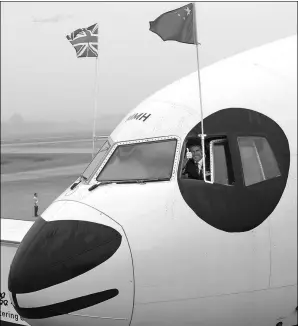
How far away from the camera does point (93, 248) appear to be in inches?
242

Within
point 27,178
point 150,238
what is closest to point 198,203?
point 150,238

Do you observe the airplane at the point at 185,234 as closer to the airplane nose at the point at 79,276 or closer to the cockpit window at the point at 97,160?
the airplane nose at the point at 79,276

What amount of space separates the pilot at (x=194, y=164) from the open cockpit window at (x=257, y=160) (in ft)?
1.96

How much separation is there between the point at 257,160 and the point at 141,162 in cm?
176

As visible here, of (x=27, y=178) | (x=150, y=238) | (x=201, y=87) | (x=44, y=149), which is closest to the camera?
(x=150, y=238)

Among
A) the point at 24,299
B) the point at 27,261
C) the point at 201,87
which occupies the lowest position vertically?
the point at 24,299

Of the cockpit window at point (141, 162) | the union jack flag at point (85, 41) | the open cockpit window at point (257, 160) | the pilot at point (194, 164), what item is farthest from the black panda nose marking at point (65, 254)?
the union jack flag at point (85, 41)

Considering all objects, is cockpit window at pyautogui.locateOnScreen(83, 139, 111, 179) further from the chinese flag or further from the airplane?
the chinese flag

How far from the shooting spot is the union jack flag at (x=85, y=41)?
9.94 metres

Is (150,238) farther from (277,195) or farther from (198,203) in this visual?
(277,195)

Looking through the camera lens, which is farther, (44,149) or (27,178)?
(44,149)

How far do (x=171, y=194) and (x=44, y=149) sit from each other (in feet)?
118

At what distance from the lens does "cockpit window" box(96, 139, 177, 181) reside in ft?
22.0

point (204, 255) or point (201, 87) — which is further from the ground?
point (201, 87)
